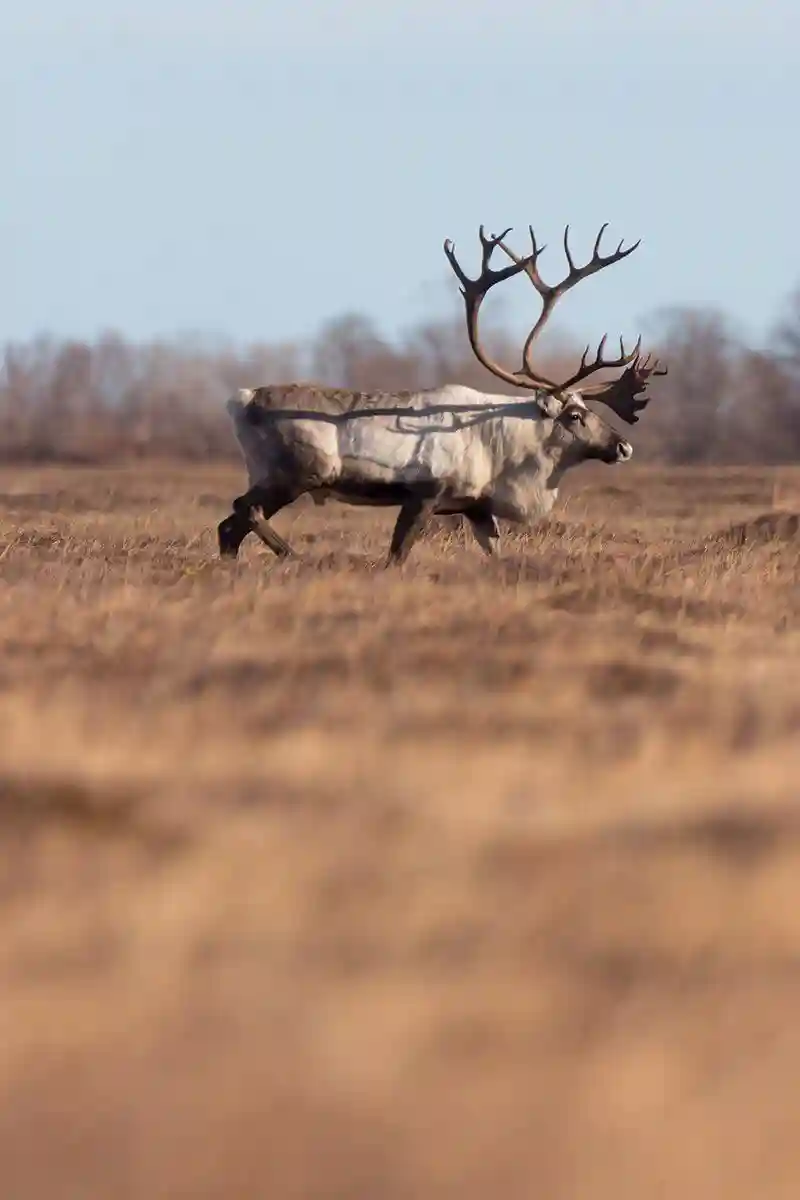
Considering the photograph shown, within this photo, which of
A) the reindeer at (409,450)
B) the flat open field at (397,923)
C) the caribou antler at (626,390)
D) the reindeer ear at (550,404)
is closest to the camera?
the flat open field at (397,923)

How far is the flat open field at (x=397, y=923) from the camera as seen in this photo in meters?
2.43

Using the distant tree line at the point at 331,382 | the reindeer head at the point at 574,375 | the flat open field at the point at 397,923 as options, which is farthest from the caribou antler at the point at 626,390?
the distant tree line at the point at 331,382

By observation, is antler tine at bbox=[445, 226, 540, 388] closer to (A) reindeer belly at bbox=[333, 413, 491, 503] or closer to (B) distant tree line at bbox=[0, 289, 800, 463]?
(A) reindeer belly at bbox=[333, 413, 491, 503]

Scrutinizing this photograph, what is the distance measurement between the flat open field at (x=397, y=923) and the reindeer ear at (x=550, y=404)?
6807 millimetres

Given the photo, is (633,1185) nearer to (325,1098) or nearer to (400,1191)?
(400,1191)

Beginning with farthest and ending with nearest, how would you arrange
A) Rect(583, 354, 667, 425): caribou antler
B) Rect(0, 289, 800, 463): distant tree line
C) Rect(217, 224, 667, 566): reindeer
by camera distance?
Rect(0, 289, 800, 463): distant tree line
Rect(583, 354, 667, 425): caribou antler
Rect(217, 224, 667, 566): reindeer

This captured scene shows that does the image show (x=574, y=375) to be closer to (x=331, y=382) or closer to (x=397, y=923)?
(x=397, y=923)

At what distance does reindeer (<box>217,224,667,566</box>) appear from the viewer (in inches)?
461

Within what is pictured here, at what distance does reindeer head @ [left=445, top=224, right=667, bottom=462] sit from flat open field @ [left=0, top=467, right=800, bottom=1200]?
701 cm

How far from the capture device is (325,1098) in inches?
99.6

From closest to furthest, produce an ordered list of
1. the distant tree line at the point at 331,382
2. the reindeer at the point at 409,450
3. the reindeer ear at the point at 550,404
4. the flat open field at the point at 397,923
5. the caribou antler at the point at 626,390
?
the flat open field at the point at 397,923 → the reindeer at the point at 409,450 → the reindeer ear at the point at 550,404 → the caribou antler at the point at 626,390 → the distant tree line at the point at 331,382

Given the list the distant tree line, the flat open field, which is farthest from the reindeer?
the distant tree line

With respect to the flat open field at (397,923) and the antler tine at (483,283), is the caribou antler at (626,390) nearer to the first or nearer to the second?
the antler tine at (483,283)

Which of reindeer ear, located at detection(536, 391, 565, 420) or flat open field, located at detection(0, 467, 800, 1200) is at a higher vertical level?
reindeer ear, located at detection(536, 391, 565, 420)
